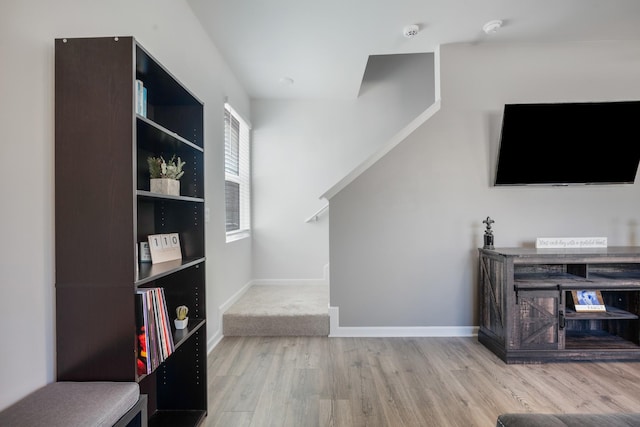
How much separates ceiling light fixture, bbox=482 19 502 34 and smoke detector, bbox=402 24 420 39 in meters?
0.56

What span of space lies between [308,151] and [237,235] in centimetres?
149

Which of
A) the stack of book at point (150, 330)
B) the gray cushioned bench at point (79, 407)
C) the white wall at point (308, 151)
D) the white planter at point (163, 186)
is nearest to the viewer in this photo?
the gray cushioned bench at point (79, 407)

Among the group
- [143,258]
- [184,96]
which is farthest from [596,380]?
[184,96]

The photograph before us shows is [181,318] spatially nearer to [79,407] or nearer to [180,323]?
[180,323]

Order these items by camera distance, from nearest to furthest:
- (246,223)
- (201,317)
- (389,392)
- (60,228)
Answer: (60,228)
(201,317)
(389,392)
(246,223)

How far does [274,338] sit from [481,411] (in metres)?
1.76

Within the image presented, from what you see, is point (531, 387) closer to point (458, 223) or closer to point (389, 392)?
point (389, 392)

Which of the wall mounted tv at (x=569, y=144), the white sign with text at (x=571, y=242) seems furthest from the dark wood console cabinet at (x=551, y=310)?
the wall mounted tv at (x=569, y=144)

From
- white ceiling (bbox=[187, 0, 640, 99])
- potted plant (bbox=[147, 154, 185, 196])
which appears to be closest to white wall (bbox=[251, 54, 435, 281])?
white ceiling (bbox=[187, 0, 640, 99])

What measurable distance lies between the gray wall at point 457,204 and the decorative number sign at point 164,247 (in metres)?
1.55

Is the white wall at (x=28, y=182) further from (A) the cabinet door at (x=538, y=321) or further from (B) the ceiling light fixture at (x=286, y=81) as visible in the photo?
(A) the cabinet door at (x=538, y=321)

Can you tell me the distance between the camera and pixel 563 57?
3012 mm

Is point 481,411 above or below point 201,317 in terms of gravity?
below

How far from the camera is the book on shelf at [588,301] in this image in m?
2.55
